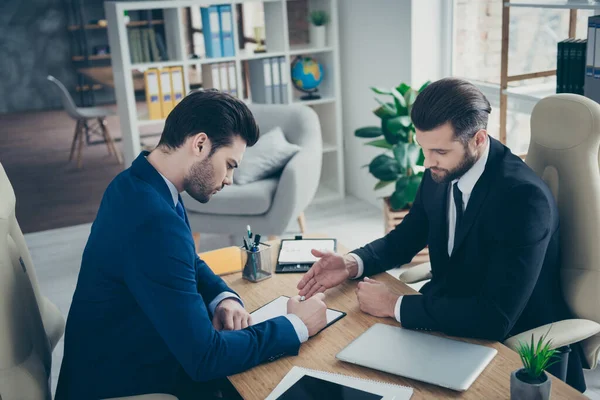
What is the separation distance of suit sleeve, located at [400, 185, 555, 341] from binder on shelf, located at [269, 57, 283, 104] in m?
3.31

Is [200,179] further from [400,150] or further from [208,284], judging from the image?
[400,150]

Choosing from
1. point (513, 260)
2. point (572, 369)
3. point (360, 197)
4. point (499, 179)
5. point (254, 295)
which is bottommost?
point (360, 197)

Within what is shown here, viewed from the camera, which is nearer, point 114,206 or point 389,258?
point 114,206

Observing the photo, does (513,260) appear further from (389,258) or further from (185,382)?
Answer: (185,382)

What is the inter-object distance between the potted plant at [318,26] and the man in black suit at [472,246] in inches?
122

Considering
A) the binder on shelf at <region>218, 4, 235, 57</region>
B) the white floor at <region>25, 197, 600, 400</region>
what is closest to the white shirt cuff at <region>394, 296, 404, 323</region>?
the white floor at <region>25, 197, 600, 400</region>

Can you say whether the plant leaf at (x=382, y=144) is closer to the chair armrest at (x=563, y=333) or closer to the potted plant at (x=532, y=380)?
the chair armrest at (x=563, y=333)

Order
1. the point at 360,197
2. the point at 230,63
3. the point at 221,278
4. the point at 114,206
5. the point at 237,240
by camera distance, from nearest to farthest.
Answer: the point at 114,206
the point at 221,278
the point at 237,240
the point at 230,63
the point at 360,197

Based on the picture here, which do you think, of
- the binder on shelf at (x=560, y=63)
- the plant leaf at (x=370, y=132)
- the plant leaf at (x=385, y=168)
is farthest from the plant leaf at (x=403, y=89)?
the binder on shelf at (x=560, y=63)

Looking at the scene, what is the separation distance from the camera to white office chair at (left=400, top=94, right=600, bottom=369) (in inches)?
73.6

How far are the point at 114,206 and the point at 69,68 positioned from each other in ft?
31.8

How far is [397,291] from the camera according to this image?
1.87m

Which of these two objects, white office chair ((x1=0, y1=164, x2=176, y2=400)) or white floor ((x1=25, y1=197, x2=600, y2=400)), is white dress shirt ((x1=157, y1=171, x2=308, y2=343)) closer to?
white office chair ((x1=0, y1=164, x2=176, y2=400))

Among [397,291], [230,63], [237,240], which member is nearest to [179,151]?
[397,291]
